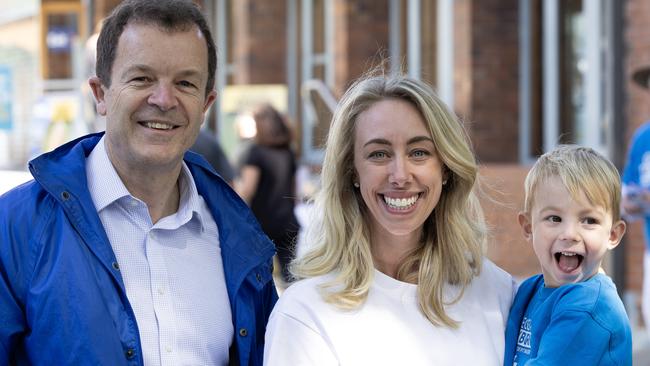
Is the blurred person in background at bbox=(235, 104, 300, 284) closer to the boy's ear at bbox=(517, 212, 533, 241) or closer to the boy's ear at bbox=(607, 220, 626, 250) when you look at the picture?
the boy's ear at bbox=(517, 212, 533, 241)

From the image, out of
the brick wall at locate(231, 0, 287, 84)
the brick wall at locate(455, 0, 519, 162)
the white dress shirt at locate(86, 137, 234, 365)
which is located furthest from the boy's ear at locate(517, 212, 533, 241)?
the brick wall at locate(231, 0, 287, 84)

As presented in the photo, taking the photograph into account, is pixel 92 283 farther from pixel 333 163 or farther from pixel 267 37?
pixel 267 37

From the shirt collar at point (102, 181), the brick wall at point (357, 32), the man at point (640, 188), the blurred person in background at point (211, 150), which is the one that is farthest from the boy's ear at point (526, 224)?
the brick wall at point (357, 32)

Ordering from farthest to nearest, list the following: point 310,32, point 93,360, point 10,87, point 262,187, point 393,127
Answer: point 310,32
point 10,87
point 262,187
point 393,127
point 93,360

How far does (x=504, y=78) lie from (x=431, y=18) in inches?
56.0

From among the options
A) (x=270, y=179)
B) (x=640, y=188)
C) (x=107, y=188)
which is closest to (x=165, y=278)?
(x=107, y=188)

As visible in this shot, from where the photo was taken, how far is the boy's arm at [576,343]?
2.60m

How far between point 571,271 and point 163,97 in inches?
43.4

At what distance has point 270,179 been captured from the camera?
25.6 ft

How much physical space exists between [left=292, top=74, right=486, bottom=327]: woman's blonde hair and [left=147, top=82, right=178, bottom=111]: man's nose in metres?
0.48

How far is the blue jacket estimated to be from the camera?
2.48 m

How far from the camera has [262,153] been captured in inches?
307

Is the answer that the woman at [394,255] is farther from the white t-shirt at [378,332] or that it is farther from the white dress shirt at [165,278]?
the white dress shirt at [165,278]

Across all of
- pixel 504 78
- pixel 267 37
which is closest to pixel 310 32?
pixel 267 37
